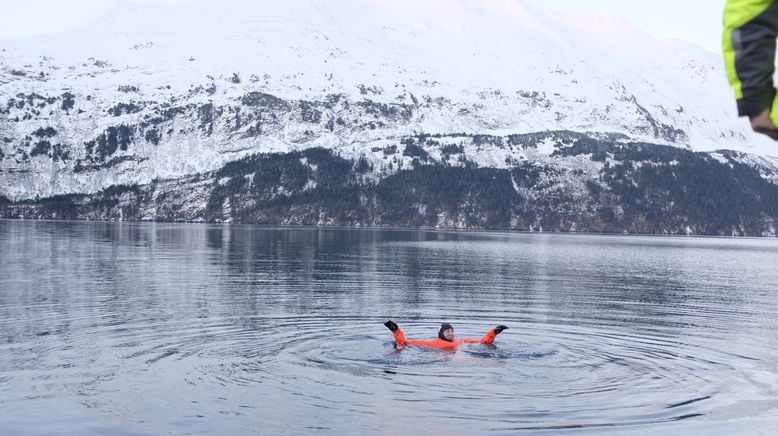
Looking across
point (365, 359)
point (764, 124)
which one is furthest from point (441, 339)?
point (764, 124)

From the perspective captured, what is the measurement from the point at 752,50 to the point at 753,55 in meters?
0.03

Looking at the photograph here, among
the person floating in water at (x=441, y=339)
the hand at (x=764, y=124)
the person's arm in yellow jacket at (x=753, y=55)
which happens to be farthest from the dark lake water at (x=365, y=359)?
the person's arm in yellow jacket at (x=753, y=55)

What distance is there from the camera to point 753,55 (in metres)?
4.99

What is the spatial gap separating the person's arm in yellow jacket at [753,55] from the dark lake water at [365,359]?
17.7 m

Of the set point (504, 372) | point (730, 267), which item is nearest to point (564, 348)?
point (504, 372)

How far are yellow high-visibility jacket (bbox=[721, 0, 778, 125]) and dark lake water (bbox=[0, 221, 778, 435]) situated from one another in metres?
17.7

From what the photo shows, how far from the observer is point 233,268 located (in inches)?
3155

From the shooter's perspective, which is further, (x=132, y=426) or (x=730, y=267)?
(x=730, y=267)

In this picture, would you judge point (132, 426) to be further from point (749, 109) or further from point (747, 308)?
point (747, 308)

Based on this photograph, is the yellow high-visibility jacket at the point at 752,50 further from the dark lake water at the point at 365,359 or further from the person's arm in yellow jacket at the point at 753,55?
the dark lake water at the point at 365,359

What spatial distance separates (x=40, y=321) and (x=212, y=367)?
51.3 ft

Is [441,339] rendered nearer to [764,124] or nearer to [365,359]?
[365,359]

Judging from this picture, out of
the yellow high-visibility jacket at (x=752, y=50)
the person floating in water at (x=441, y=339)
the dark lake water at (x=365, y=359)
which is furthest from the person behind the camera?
the person floating in water at (x=441, y=339)

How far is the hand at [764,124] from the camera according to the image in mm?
5020
